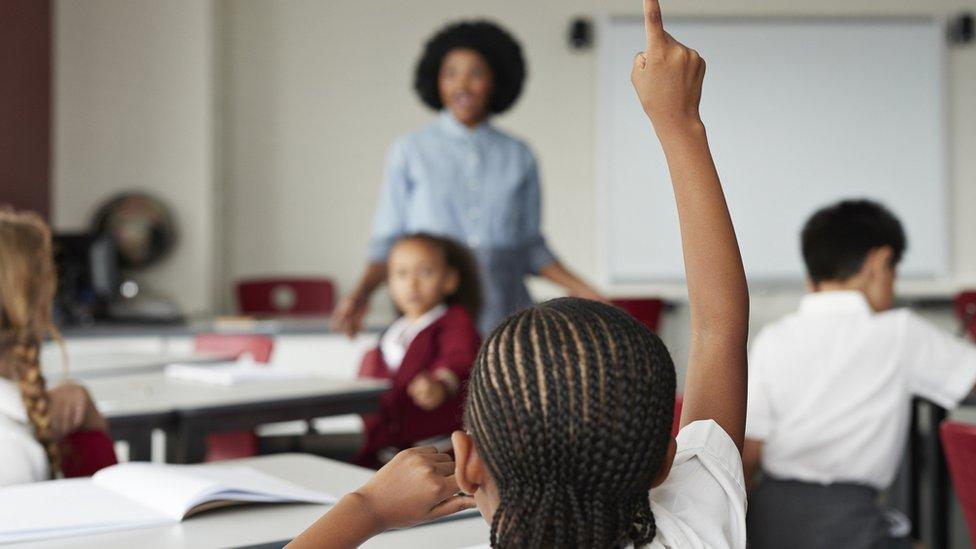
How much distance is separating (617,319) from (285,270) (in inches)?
229

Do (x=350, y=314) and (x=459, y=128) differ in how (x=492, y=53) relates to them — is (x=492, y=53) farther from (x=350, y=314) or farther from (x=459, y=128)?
(x=350, y=314)

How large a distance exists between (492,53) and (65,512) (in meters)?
2.40

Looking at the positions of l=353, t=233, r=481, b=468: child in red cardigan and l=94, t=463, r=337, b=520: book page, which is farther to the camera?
l=353, t=233, r=481, b=468: child in red cardigan

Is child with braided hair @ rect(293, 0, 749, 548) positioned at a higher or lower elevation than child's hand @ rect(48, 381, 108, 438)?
higher

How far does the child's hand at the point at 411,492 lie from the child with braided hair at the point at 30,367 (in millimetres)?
752

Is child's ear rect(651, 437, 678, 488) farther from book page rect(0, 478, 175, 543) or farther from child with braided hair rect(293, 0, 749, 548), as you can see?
book page rect(0, 478, 175, 543)

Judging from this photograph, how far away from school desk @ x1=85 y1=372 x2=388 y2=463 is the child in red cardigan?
5.0 inches

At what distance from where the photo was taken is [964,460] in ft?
4.46

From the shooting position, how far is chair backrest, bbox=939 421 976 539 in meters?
1.35

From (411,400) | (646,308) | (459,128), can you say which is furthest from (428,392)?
(646,308)

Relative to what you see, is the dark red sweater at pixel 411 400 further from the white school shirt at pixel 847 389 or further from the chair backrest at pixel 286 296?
the chair backrest at pixel 286 296

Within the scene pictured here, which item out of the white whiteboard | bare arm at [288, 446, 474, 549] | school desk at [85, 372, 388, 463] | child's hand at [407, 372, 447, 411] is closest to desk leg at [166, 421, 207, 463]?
school desk at [85, 372, 388, 463]

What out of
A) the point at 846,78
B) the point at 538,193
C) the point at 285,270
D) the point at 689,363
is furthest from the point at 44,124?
the point at 689,363

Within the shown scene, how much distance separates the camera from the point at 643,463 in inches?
30.0
